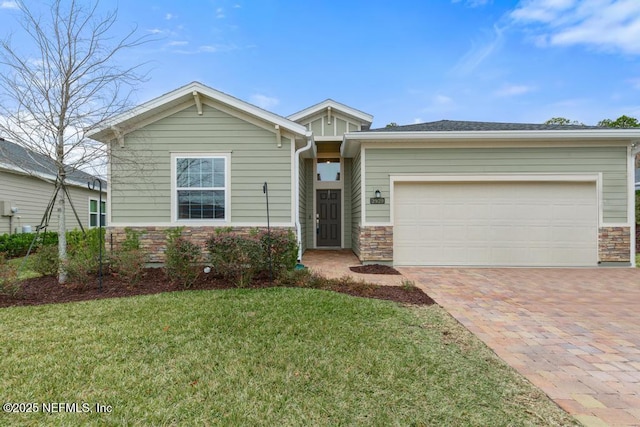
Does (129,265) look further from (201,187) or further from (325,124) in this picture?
(325,124)

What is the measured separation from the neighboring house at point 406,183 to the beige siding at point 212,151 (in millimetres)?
24

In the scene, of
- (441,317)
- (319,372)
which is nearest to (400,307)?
(441,317)

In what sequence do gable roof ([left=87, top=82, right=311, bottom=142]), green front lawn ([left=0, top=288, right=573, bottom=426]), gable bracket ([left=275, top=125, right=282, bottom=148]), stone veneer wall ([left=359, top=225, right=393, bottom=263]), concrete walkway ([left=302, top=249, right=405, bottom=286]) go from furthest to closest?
1. stone veneer wall ([left=359, top=225, right=393, bottom=263])
2. gable bracket ([left=275, top=125, right=282, bottom=148])
3. gable roof ([left=87, top=82, right=311, bottom=142])
4. concrete walkway ([left=302, top=249, right=405, bottom=286])
5. green front lawn ([left=0, top=288, right=573, bottom=426])

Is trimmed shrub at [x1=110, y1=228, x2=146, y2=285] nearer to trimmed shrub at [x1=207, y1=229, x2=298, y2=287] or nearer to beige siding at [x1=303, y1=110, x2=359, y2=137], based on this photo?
trimmed shrub at [x1=207, y1=229, x2=298, y2=287]

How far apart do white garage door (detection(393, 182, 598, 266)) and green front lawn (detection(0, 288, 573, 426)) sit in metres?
3.95

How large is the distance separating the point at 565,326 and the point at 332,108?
892cm

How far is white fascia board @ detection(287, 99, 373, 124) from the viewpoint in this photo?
10.5m

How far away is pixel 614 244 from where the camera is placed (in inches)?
298

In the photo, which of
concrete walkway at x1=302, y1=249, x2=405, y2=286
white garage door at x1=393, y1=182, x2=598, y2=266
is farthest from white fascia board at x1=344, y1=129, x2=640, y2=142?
concrete walkway at x1=302, y1=249, x2=405, y2=286

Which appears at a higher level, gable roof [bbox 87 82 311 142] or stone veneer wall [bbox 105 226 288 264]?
gable roof [bbox 87 82 311 142]

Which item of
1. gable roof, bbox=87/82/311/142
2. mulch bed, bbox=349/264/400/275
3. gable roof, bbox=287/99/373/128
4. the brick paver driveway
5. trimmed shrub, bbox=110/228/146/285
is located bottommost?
the brick paver driveway

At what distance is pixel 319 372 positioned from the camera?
2504 mm

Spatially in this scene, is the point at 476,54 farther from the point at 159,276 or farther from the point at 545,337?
the point at 159,276

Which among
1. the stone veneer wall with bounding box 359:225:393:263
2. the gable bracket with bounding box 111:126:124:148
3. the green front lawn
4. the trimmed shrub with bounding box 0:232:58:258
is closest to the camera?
the green front lawn
